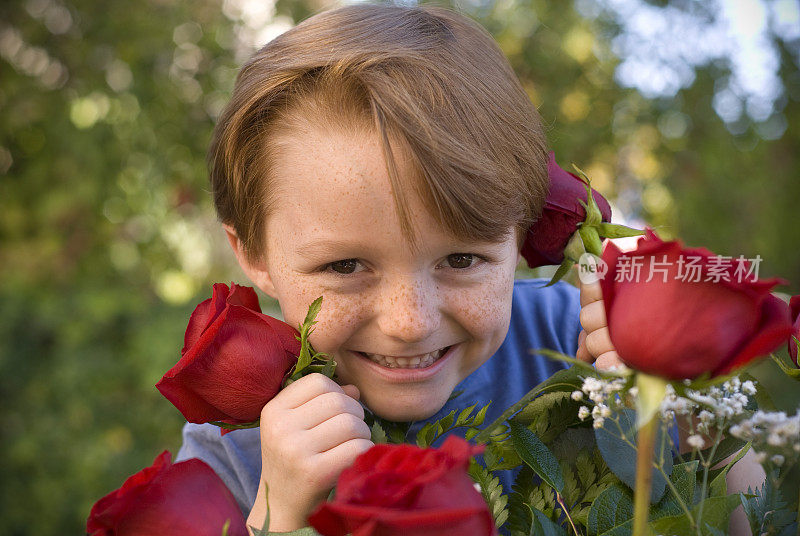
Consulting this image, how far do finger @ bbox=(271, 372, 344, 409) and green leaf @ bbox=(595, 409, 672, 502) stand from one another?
0.82 ft

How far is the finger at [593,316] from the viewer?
830mm

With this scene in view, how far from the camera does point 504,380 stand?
1.09 meters

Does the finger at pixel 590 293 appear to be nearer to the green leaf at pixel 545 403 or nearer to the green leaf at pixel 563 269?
the green leaf at pixel 563 269

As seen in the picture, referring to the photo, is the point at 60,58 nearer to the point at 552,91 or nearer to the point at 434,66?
the point at 552,91

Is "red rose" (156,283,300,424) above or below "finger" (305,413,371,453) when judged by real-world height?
above

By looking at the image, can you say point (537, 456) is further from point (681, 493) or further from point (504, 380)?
point (504, 380)

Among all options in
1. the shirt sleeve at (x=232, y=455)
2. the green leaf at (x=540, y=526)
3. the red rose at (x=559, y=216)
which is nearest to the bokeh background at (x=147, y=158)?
the shirt sleeve at (x=232, y=455)

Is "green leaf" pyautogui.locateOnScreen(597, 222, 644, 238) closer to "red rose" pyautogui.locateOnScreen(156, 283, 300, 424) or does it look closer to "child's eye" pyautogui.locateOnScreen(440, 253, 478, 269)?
"child's eye" pyautogui.locateOnScreen(440, 253, 478, 269)

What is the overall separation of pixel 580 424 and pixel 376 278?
25 centimetres

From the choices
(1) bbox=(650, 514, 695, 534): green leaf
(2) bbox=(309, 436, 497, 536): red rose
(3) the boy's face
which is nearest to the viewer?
(2) bbox=(309, 436, 497, 536): red rose

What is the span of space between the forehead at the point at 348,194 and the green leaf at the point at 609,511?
30 centimetres


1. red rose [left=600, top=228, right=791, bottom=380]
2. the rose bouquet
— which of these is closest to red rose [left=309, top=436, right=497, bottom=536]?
the rose bouquet

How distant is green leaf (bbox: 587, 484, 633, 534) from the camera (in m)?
0.58

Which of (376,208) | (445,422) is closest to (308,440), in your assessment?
(445,422)
